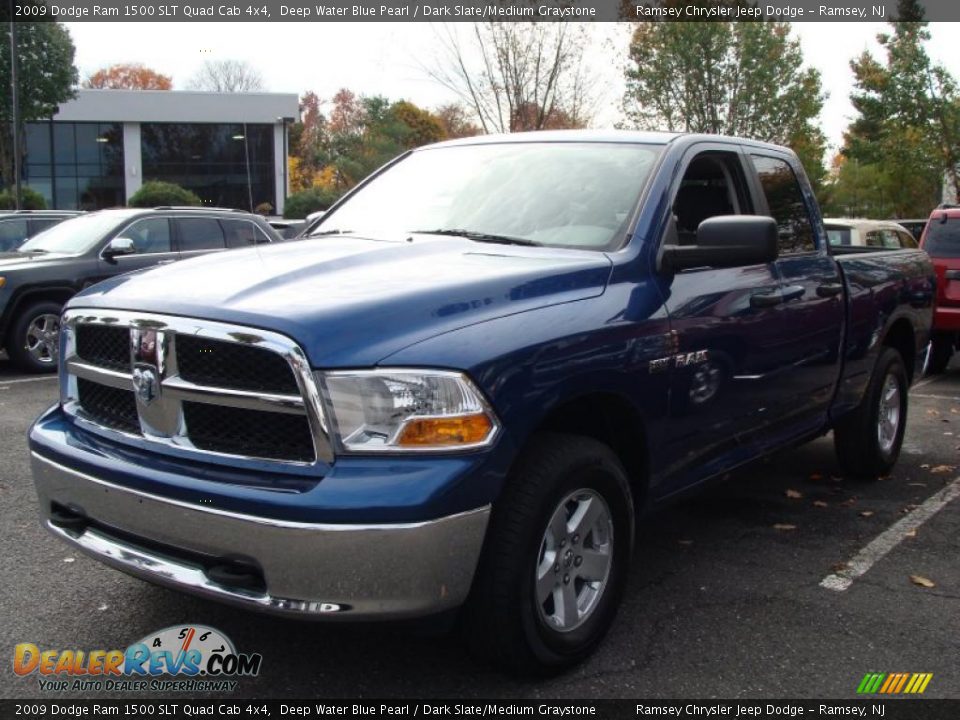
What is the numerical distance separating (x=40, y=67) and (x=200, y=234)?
61.8ft

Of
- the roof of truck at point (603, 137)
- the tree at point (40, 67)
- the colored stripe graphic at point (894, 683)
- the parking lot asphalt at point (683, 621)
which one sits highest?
the tree at point (40, 67)

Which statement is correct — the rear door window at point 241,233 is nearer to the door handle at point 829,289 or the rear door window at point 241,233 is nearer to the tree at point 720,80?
the door handle at point 829,289

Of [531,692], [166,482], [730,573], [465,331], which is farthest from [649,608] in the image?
[166,482]

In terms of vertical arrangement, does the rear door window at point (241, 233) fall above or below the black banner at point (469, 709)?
above

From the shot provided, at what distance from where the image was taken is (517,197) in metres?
4.12

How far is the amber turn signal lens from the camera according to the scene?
2713 mm

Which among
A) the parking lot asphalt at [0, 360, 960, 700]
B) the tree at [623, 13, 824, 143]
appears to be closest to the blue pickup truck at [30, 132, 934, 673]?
the parking lot asphalt at [0, 360, 960, 700]

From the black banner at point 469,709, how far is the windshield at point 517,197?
5.50 ft

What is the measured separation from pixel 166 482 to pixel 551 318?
51.0 inches

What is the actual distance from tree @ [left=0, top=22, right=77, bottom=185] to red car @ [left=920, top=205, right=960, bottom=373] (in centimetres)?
2337

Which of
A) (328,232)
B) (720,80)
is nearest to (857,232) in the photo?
(328,232)

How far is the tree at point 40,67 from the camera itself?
25875mm

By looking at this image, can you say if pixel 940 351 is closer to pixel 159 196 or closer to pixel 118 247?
pixel 118 247

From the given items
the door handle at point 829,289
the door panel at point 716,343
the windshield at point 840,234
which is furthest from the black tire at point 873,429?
the windshield at point 840,234
